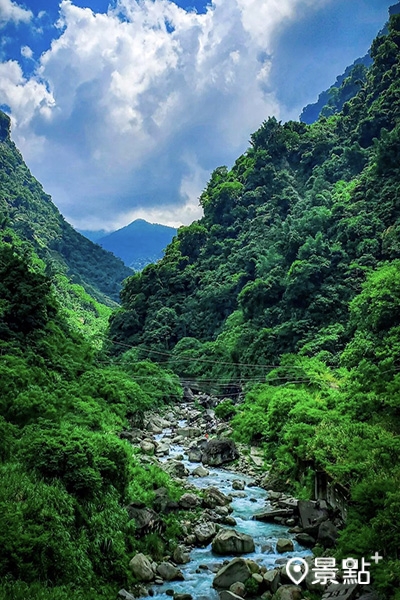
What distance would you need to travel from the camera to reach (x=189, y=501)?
17.7 m

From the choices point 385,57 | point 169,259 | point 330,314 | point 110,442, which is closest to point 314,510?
point 110,442

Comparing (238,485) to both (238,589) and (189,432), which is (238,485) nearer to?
(238,589)

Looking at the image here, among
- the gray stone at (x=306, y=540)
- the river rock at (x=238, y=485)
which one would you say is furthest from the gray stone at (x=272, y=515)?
the river rock at (x=238, y=485)

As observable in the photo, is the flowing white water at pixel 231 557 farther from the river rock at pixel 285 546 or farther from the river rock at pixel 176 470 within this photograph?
the river rock at pixel 176 470

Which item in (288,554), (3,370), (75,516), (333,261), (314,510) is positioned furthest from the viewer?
(333,261)

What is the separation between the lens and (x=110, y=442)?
14805mm

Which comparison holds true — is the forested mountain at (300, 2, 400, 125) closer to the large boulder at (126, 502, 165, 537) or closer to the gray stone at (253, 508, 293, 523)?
the gray stone at (253, 508, 293, 523)

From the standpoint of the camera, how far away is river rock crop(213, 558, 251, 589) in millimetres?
12047

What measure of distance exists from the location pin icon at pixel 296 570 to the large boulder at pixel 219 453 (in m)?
13.3

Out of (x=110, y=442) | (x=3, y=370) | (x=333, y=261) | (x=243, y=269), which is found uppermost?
(x=243, y=269)

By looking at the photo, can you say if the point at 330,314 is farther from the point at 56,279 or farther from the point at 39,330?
the point at 56,279

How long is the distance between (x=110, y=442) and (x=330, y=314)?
2827cm

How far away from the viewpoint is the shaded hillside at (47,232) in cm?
8688

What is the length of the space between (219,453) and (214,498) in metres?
7.26
